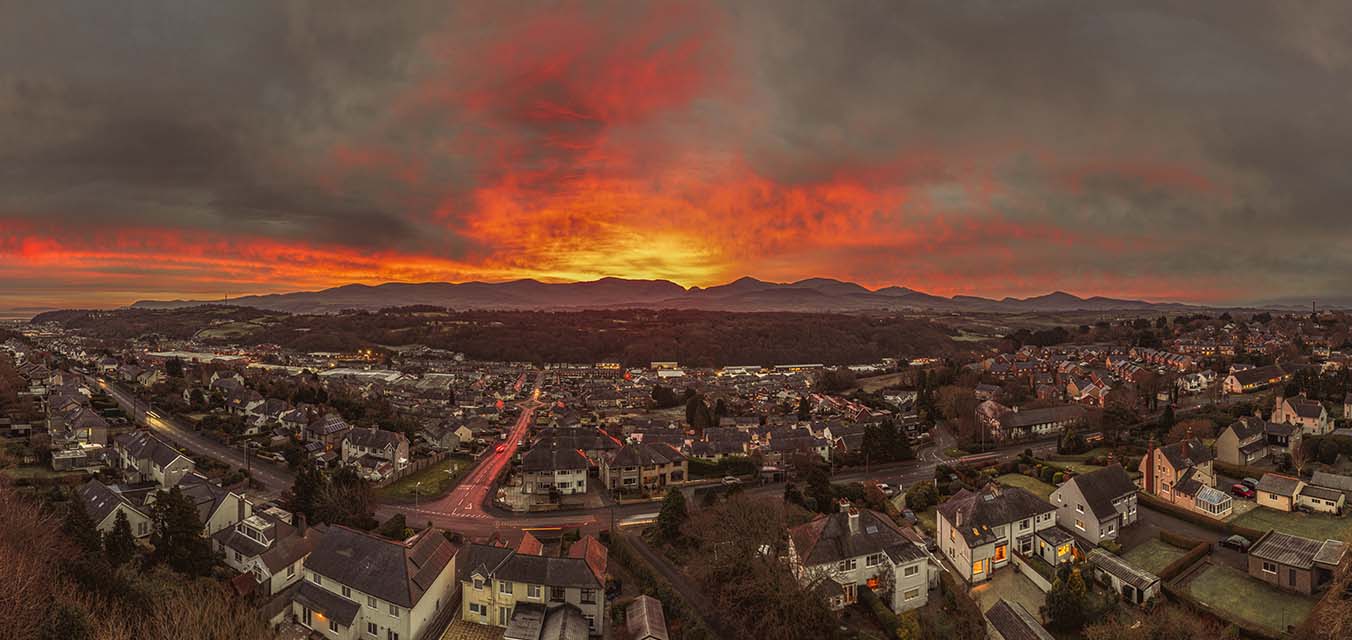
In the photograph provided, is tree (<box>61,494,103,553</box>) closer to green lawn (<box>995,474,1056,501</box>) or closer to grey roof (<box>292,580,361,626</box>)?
grey roof (<box>292,580,361,626</box>)

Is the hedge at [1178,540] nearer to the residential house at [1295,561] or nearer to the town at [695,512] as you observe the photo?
the town at [695,512]

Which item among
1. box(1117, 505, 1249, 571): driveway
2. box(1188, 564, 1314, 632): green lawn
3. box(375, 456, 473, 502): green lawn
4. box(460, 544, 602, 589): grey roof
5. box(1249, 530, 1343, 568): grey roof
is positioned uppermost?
box(1249, 530, 1343, 568): grey roof

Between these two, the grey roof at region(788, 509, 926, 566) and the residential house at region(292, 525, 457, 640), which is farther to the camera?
the grey roof at region(788, 509, 926, 566)

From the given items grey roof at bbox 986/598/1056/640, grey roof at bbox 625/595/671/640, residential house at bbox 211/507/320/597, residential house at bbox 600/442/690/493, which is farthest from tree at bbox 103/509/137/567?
grey roof at bbox 986/598/1056/640

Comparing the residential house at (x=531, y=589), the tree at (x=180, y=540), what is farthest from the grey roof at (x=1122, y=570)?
the tree at (x=180, y=540)

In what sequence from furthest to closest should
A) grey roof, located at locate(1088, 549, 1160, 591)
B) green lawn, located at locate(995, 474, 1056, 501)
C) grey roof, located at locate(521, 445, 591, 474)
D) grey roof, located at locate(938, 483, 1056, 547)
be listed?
grey roof, located at locate(521, 445, 591, 474) → green lawn, located at locate(995, 474, 1056, 501) → grey roof, located at locate(938, 483, 1056, 547) → grey roof, located at locate(1088, 549, 1160, 591)

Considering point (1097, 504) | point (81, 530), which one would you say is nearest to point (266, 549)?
point (81, 530)

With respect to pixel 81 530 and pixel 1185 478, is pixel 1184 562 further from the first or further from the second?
A: pixel 81 530
